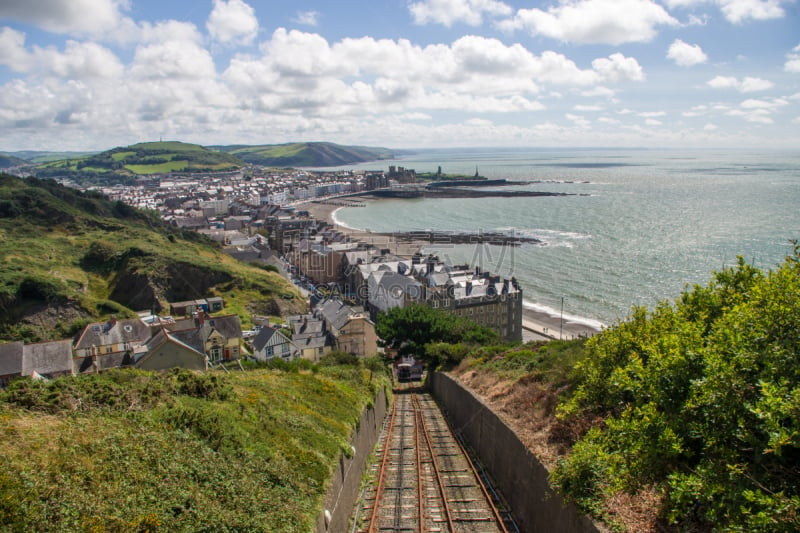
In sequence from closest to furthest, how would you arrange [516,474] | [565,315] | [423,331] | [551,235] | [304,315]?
[516,474], [423,331], [304,315], [565,315], [551,235]

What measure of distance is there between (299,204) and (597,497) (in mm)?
169296

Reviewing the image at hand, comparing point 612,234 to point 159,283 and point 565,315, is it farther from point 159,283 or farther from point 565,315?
point 159,283

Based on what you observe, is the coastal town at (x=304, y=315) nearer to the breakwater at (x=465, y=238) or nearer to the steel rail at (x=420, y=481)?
the breakwater at (x=465, y=238)

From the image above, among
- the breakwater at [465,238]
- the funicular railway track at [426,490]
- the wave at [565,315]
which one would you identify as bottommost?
the wave at [565,315]

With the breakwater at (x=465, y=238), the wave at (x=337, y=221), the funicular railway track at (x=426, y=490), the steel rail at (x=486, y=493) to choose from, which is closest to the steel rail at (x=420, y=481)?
the funicular railway track at (x=426, y=490)

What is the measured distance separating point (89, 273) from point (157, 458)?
60.1m

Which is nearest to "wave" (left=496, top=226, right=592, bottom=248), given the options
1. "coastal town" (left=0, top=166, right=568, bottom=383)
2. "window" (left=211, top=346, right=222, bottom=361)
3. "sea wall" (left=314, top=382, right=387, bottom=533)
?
"coastal town" (left=0, top=166, right=568, bottom=383)

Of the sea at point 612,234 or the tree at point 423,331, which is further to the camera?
the sea at point 612,234

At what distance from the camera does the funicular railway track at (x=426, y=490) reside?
476 inches

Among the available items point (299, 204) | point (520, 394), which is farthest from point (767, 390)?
point (299, 204)

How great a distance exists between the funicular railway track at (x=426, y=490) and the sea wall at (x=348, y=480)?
433mm

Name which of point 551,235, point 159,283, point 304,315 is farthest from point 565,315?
point 159,283

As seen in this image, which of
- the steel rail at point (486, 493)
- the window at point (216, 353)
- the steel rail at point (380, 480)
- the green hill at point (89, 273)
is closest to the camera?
the steel rail at point (486, 493)

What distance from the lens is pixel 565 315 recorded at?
5219cm
